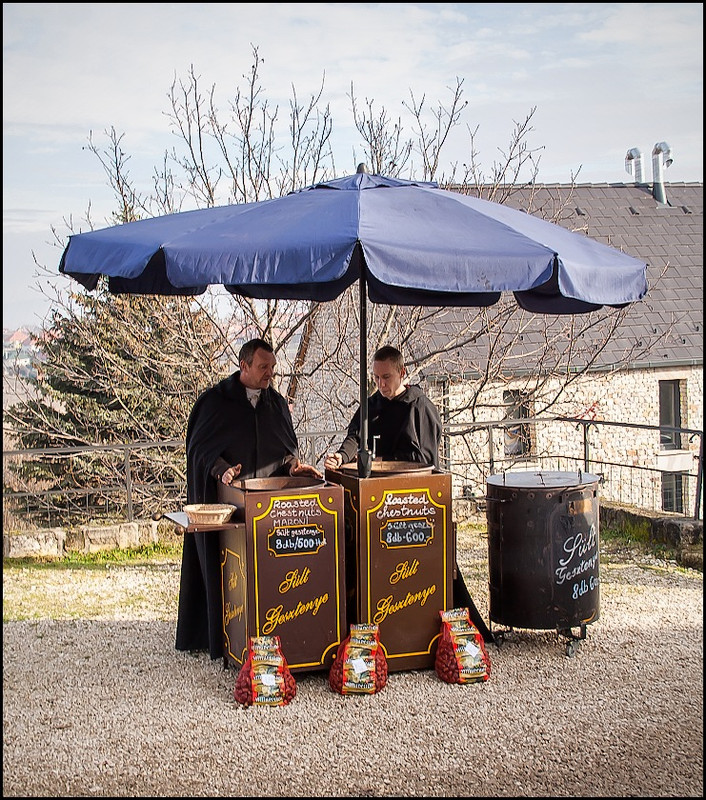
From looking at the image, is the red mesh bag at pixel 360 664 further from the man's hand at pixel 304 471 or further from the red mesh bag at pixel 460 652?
the man's hand at pixel 304 471

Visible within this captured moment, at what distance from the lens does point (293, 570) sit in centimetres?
527

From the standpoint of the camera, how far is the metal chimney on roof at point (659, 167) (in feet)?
90.6

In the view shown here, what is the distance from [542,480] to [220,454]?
1975 millimetres

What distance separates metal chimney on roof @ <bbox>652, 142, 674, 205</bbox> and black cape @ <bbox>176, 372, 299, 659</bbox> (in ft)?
78.9

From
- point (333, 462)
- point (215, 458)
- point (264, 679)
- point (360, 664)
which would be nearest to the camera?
point (264, 679)

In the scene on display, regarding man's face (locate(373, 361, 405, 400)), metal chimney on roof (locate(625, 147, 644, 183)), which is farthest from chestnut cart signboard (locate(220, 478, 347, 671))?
metal chimney on roof (locate(625, 147, 644, 183))

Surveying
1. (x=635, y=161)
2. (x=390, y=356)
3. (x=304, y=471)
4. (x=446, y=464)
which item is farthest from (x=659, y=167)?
(x=304, y=471)

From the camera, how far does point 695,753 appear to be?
→ 4449mm

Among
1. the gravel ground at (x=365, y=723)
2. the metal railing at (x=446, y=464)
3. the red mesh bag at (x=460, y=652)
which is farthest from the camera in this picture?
the metal railing at (x=446, y=464)

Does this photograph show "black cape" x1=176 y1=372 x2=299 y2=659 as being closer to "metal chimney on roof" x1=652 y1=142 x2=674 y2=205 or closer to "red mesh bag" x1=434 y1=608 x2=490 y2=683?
"red mesh bag" x1=434 y1=608 x2=490 y2=683

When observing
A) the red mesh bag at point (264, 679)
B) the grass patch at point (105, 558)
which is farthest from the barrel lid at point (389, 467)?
the grass patch at point (105, 558)

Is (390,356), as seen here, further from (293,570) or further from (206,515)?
(206,515)

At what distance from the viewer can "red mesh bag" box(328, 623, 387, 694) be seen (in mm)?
5176

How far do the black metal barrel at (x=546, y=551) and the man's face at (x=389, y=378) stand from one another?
89 centimetres
